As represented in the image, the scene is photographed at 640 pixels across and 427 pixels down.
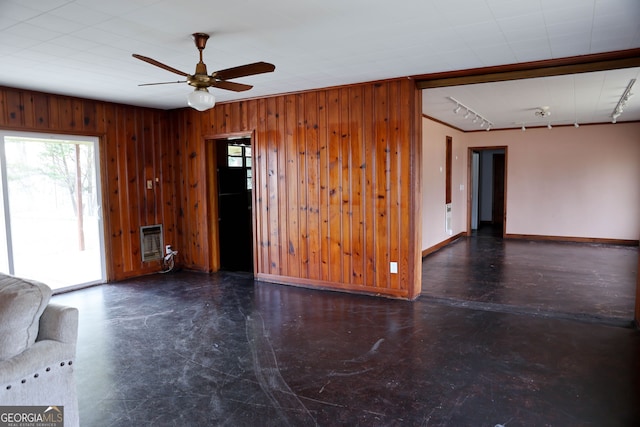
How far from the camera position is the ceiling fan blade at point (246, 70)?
2.99 m

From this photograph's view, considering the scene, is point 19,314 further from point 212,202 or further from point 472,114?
point 472,114

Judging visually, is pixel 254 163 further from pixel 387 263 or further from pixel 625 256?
pixel 625 256

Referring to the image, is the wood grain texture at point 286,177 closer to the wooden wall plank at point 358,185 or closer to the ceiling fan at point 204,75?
the wooden wall plank at point 358,185

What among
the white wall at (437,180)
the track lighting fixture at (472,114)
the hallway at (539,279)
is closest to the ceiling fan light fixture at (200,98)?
the hallway at (539,279)

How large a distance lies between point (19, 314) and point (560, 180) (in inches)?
377

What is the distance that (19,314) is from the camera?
188 cm

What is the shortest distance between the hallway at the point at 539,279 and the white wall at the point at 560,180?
74 centimetres

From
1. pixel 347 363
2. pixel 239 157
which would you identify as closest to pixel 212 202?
pixel 239 157

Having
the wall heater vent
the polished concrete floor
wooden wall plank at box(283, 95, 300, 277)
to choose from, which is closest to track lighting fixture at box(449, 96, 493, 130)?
wooden wall plank at box(283, 95, 300, 277)

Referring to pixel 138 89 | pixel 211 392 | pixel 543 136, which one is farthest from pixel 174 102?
pixel 543 136

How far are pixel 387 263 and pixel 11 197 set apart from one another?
4408 millimetres

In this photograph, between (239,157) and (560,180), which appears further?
(560,180)

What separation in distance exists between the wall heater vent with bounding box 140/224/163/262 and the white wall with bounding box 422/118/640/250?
450cm

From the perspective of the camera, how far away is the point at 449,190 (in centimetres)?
852
